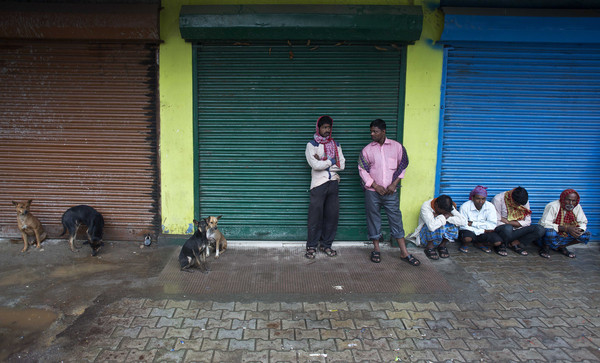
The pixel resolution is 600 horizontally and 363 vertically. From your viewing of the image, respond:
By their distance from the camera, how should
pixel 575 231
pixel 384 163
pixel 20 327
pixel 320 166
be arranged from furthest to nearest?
pixel 575 231 → pixel 384 163 → pixel 320 166 → pixel 20 327

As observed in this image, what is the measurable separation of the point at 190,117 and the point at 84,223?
214cm

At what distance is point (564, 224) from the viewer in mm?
5754

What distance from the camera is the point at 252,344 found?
353 cm

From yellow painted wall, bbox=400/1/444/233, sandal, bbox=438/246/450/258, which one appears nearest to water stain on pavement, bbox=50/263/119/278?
yellow painted wall, bbox=400/1/444/233

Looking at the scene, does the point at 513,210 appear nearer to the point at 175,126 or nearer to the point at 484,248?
the point at 484,248

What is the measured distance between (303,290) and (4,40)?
5.63 metres

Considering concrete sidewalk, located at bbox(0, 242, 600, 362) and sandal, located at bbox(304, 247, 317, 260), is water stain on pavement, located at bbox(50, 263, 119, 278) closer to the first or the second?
concrete sidewalk, located at bbox(0, 242, 600, 362)

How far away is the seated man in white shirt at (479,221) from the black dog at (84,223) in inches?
209

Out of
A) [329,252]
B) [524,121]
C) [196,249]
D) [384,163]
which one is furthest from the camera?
[524,121]

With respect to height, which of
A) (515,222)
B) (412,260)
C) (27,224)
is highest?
(515,222)

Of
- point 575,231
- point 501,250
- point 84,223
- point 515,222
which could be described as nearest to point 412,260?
point 501,250

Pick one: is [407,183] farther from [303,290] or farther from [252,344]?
[252,344]

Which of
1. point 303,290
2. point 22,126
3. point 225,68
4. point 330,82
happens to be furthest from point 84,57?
point 303,290

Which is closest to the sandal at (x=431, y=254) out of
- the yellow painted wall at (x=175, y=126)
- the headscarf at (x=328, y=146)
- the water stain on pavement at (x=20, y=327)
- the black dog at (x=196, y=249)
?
the headscarf at (x=328, y=146)
